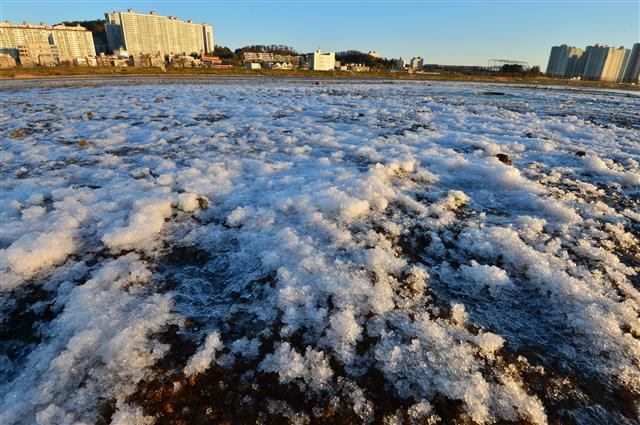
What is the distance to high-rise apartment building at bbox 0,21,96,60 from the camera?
483 feet

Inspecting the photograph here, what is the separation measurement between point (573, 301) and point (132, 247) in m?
3.10

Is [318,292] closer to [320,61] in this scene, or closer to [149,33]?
[320,61]

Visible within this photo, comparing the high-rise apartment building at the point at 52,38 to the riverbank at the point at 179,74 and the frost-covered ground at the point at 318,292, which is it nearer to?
the riverbank at the point at 179,74

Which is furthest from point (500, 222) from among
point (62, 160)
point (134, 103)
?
point (134, 103)

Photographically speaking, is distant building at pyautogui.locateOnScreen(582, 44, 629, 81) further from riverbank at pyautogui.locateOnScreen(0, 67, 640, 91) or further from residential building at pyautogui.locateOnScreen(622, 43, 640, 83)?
riverbank at pyautogui.locateOnScreen(0, 67, 640, 91)

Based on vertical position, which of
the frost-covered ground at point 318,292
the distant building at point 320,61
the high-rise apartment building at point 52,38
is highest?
the high-rise apartment building at point 52,38

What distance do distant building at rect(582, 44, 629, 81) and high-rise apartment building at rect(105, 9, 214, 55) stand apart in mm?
175836

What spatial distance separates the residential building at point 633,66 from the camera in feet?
384

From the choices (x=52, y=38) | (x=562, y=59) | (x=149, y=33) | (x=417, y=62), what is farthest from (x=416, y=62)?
(x=52, y=38)

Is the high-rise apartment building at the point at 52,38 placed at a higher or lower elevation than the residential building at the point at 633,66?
higher

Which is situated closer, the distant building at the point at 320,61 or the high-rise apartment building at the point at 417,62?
the distant building at the point at 320,61

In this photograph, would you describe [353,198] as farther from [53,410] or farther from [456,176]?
[53,410]

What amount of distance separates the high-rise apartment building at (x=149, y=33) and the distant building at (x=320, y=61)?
269ft

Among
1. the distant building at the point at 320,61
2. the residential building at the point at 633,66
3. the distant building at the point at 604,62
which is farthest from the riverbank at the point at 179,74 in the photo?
the residential building at the point at 633,66
